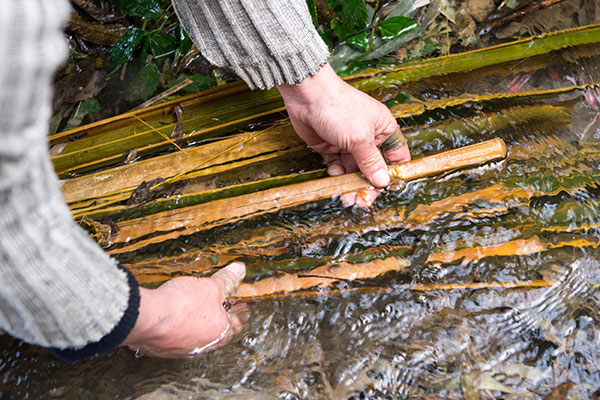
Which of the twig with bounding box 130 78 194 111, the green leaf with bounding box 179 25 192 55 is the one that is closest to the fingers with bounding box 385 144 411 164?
the twig with bounding box 130 78 194 111

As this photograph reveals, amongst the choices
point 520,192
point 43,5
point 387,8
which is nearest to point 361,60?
point 387,8

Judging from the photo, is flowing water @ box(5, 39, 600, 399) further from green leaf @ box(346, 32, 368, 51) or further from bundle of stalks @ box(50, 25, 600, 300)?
green leaf @ box(346, 32, 368, 51)

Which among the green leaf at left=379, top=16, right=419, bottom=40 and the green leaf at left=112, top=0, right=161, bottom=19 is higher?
the green leaf at left=112, top=0, right=161, bottom=19

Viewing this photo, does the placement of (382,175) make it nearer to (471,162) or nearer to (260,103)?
(471,162)

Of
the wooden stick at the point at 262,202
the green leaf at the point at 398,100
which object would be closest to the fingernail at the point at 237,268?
the wooden stick at the point at 262,202

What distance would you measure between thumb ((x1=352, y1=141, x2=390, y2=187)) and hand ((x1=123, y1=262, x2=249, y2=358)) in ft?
1.88

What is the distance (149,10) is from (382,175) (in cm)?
148

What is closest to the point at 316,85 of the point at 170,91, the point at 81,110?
the point at 170,91

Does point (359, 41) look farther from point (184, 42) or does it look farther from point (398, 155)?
point (184, 42)

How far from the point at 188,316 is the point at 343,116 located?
83 centimetres

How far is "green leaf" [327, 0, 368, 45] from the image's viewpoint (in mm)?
2092

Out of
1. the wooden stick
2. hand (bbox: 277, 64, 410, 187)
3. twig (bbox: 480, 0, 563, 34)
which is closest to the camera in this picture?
hand (bbox: 277, 64, 410, 187)

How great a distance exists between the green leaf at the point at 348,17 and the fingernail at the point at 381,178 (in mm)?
805

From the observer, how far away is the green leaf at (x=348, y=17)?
6.86ft
